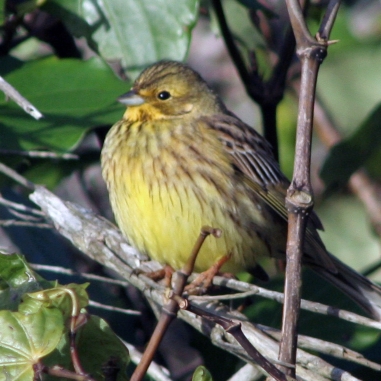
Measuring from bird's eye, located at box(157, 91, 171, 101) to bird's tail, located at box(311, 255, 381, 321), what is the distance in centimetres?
110

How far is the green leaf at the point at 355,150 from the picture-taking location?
4094 millimetres

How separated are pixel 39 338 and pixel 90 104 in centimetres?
171

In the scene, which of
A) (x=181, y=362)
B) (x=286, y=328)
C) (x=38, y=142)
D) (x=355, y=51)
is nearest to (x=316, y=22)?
(x=355, y=51)

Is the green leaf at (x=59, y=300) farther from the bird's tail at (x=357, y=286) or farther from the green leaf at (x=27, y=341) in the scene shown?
the bird's tail at (x=357, y=286)

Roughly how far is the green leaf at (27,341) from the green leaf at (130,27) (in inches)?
65.9

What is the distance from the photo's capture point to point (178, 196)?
3621mm

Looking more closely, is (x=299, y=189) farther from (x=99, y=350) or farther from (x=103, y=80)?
(x=103, y=80)

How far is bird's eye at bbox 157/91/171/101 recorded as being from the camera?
4137 mm

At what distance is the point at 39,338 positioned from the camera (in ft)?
6.81

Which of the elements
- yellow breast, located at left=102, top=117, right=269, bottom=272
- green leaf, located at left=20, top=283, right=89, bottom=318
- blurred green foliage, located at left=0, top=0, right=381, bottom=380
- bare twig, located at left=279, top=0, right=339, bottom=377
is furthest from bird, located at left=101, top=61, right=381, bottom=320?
bare twig, located at left=279, top=0, right=339, bottom=377

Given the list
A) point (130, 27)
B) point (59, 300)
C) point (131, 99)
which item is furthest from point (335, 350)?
point (131, 99)

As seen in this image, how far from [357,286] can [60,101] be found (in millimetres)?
1546

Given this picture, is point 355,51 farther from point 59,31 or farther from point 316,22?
point 59,31

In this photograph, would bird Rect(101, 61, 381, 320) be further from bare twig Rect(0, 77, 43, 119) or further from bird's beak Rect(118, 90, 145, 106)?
bare twig Rect(0, 77, 43, 119)
